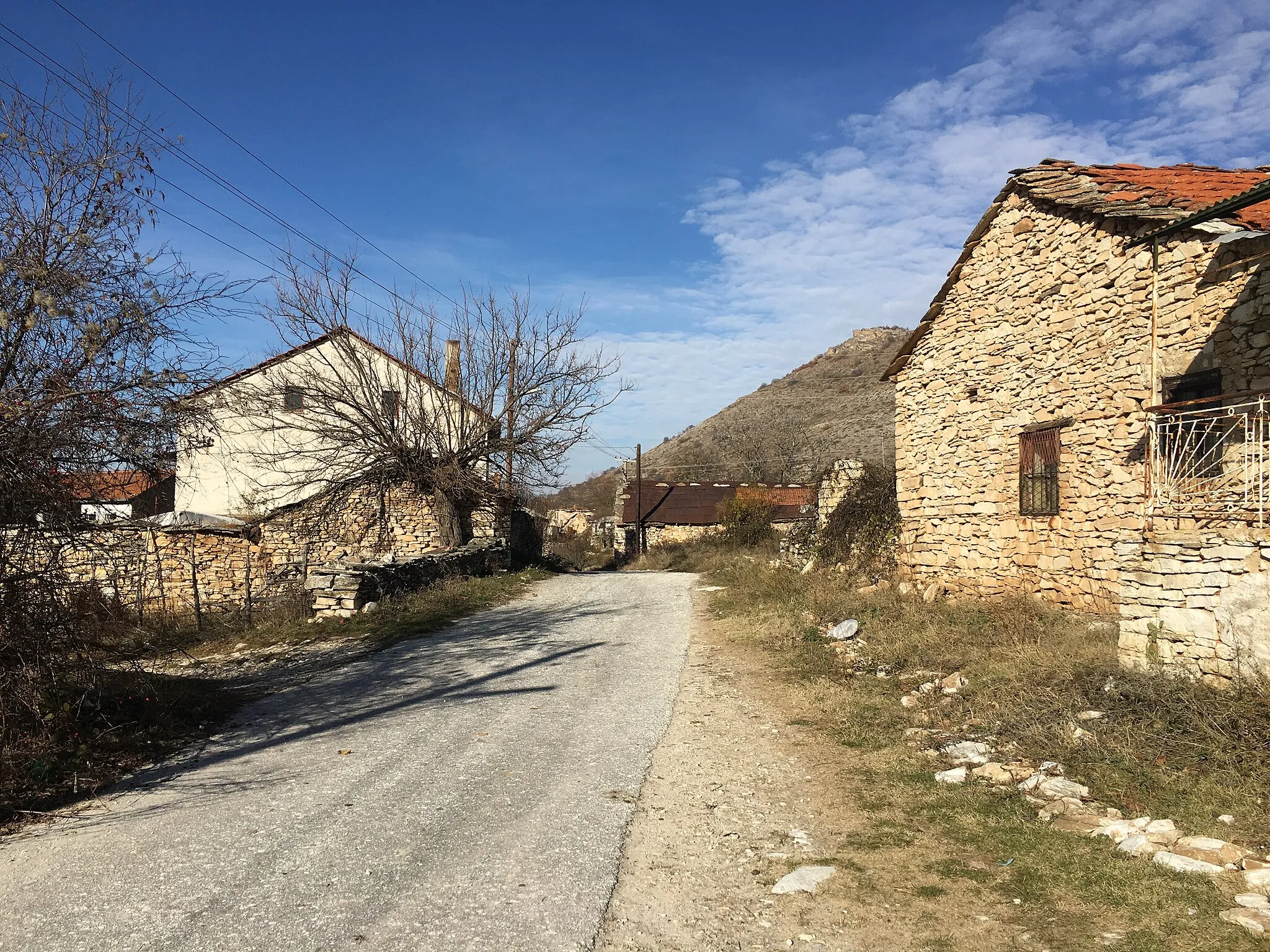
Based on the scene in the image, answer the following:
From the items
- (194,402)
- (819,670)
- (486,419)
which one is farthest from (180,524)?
(819,670)

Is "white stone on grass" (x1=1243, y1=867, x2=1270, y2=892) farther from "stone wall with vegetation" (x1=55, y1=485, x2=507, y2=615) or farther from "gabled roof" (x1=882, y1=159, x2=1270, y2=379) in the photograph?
"stone wall with vegetation" (x1=55, y1=485, x2=507, y2=615)

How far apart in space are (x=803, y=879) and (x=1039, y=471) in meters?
8.24

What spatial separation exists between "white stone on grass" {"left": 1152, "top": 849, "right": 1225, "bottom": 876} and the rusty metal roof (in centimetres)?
2951

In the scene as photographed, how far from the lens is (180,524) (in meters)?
17.5

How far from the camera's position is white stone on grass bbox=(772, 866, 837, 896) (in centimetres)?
455

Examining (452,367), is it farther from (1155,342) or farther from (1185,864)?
(1185,864)

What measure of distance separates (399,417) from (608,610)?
871 cm

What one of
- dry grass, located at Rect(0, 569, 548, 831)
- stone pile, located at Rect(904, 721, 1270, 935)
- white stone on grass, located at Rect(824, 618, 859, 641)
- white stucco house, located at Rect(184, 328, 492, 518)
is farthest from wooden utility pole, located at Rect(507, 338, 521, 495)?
stone pile, located at Rect(904, 721, 1270, 935)

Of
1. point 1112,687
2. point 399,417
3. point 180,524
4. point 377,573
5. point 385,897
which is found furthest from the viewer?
point 399,417

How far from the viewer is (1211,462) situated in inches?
332

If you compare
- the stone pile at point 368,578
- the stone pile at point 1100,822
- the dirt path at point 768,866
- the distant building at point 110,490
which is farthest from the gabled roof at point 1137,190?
the stone pile at point 368,578

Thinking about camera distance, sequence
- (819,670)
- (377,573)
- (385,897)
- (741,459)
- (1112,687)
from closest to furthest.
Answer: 1. (385,897)
2. (1112,687)
3. (819,670)
4. (377,573)
5. (741,459)

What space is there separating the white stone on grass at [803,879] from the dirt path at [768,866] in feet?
0.18

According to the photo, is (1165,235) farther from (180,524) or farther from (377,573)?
(180,524)
